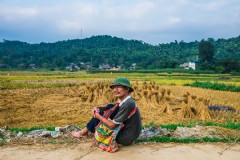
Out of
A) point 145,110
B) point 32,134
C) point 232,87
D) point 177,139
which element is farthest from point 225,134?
point 232,87

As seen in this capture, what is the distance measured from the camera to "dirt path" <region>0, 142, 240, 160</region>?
441cm

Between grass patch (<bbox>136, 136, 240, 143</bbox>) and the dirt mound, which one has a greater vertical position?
grass patch (<bbox>136, 136, 240, 143</bbox>)

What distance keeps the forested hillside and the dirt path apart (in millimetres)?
45225

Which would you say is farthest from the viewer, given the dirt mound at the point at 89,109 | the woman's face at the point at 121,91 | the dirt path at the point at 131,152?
the dirt mound at the point at 89,109

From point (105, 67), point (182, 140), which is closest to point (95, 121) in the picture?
point (182, 140)

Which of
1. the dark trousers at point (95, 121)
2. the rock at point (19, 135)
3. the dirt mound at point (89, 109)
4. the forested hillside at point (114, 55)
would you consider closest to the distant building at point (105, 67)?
the forested hillside at point (114, 55)

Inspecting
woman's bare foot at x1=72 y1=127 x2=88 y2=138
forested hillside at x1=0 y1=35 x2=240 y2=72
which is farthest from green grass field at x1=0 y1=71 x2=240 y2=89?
woman's bare foot at x1=72 y1=127 x2=88 y2=138

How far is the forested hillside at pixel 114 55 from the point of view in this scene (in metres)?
69.6

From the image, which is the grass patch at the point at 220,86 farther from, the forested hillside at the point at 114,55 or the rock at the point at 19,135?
the forested hillside at the point at 114,55

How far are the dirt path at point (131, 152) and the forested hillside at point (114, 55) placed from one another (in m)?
45.2

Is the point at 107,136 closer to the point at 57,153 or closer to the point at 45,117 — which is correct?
the point at 57,153

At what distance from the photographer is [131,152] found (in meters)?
4.59

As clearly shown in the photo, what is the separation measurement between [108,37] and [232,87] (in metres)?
93.6

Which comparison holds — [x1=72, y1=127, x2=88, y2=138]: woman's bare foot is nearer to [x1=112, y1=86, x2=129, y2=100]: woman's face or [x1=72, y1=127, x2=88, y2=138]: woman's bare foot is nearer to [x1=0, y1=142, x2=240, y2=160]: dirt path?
[x1=0, y1=142, x2=240, y2=160]: dirt path
